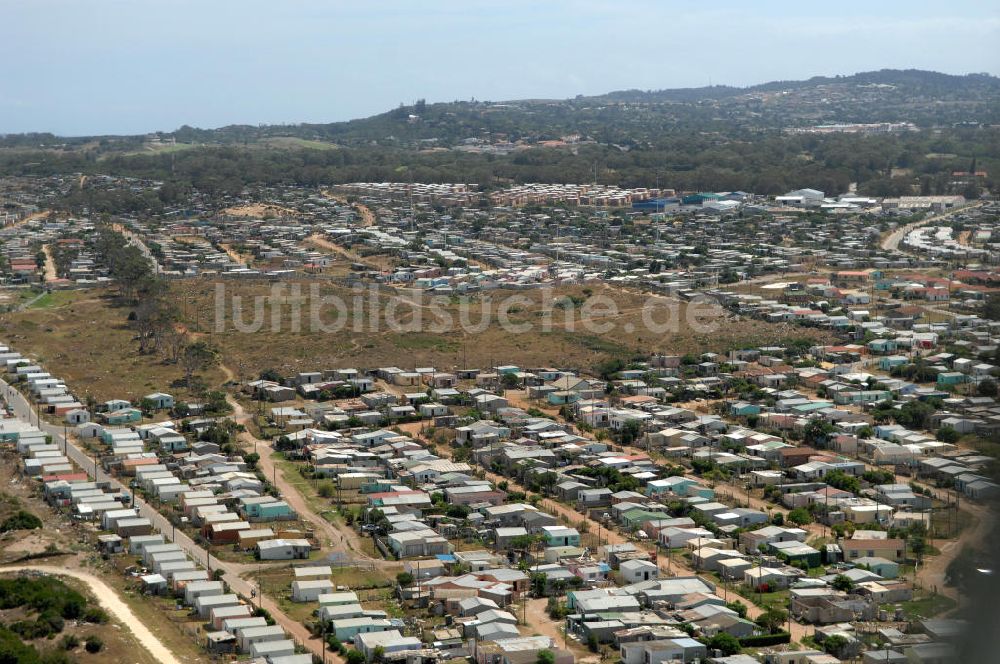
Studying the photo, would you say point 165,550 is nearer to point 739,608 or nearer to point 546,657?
point 546,657

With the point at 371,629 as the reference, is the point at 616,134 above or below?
above

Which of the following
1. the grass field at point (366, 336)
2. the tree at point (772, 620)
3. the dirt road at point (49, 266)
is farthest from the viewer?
the dirt road at point (49, 266)

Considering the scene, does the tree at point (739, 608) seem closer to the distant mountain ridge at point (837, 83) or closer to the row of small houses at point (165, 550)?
the row of small houses at point (165, 550)

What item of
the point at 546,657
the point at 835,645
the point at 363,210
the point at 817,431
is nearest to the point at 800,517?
the point at 817,431

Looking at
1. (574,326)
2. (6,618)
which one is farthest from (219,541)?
(574,326)

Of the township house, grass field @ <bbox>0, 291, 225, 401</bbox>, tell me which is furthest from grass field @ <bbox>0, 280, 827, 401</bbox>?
the township house

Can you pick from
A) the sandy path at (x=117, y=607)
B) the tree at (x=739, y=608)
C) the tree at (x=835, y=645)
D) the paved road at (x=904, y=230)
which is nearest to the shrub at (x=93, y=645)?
the sandy path at (x=117, y=607)

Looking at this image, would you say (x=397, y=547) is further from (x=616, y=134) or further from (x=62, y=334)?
(x=616, y=134)
